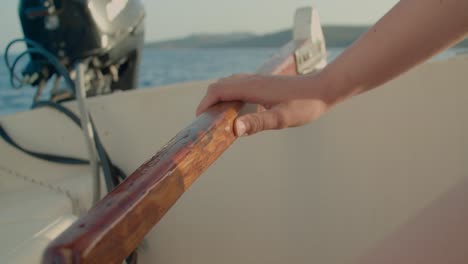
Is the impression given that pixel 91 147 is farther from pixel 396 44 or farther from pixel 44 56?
pixel 396 44

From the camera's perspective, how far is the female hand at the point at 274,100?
597 millimetres

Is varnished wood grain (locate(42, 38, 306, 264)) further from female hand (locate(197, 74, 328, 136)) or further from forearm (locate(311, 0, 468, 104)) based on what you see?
forearm (locate(311, 0, 468, 104))

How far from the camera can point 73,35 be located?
1.73 metres

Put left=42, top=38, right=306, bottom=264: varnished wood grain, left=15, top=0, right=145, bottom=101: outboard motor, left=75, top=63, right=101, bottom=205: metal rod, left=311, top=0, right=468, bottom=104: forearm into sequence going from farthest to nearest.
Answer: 1. left=15, top=0, right=145, bottom=101: outboard motor
2. left=75, top=63, right=101, bottom=205: metal rod
3. left=311, top=0, right=468, bottom=104: forearm
4. left=42, top=38, right=306, bottom=264: varnished wood grain

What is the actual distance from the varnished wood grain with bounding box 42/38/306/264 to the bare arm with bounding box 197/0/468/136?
47 millimetres

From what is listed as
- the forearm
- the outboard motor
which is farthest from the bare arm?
the outboard motor

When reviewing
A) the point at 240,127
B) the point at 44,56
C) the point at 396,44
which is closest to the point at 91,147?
the point at 44,56

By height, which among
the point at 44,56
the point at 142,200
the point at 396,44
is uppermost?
the point at 44,56

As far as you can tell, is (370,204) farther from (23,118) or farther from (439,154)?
(23,118)

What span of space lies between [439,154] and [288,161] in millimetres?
346

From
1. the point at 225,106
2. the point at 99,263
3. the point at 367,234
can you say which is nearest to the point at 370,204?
the point at 367,234

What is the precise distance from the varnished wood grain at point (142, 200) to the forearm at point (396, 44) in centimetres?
14

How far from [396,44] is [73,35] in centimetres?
139

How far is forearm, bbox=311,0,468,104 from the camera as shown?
551mm
